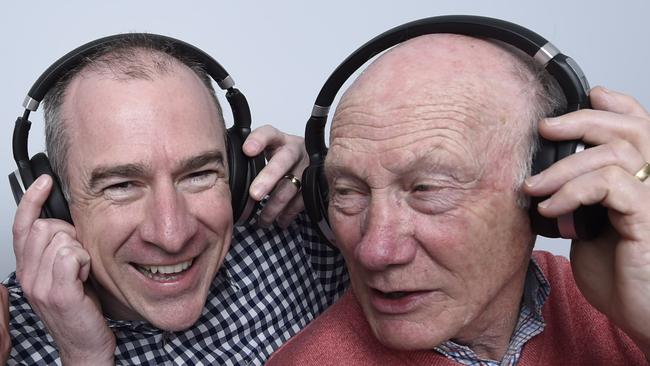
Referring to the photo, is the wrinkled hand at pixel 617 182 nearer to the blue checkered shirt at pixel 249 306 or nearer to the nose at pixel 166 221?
the nose at pixel 166 221

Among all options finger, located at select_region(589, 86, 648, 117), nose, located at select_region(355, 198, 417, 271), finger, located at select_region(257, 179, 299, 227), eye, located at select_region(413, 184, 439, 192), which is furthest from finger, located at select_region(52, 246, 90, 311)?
finger, located at select_region(589, 86, 648, 117)

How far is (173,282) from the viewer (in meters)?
1.70

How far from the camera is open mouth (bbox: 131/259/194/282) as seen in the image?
171 cm

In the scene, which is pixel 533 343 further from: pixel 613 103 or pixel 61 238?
pixel 61 238

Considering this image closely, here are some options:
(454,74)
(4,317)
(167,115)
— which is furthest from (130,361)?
(454,74)

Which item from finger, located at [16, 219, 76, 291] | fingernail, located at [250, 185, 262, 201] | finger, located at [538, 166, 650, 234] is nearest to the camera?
finger, located at [538, 166, 650, 234]

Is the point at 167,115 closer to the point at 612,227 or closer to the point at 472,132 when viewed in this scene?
the point at 472,132

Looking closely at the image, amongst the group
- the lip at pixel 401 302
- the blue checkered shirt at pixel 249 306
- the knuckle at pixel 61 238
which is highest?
the lip at pixel 401 302

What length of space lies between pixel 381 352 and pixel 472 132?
0.50 m

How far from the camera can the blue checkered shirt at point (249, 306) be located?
5.90ft

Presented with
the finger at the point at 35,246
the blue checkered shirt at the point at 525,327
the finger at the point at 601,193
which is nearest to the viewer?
the finger at the point at 601,193

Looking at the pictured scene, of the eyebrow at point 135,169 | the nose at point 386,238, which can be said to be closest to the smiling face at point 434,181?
the nose at point 386,238

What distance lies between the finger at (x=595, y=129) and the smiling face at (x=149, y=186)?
0.74m

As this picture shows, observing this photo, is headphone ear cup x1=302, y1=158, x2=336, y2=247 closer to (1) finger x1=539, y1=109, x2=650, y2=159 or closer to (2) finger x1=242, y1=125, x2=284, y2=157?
(2) finger x1=242, y1=125, x2=284, y2=157
